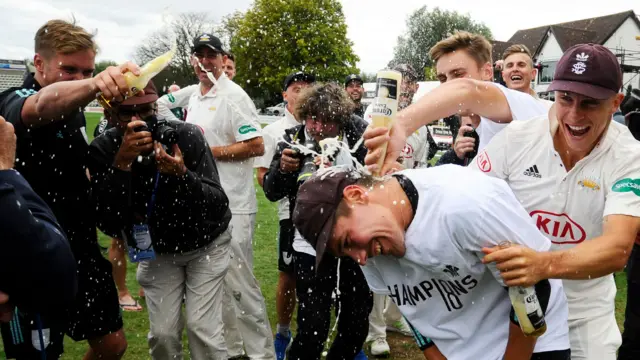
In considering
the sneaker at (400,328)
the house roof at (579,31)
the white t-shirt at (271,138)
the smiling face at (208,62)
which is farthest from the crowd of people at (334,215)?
the house roof at (579,31)

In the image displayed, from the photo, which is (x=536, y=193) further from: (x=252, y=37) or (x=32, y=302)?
(x=252, y=37)

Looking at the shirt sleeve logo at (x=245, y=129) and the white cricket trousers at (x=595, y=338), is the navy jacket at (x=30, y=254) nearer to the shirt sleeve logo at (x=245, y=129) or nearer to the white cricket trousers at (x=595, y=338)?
the white cricket trousers at (x=595, y=338)

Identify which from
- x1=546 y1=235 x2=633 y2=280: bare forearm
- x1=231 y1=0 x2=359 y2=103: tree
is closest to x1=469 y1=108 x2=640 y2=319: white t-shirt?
x1=546 y1=235 x2=633 y2=280: bare forearm

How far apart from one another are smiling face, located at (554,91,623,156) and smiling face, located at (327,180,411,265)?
1179mm

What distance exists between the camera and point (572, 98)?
9.14 feet

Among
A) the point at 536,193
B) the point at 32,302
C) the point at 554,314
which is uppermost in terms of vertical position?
the point at 536,193

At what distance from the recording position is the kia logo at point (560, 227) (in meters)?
2.84

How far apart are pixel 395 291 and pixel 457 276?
14.5 inches

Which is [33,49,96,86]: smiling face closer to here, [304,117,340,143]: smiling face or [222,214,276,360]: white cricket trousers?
[304,117,340,143]: smiling face

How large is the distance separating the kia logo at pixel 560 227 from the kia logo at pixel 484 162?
14.1 inches

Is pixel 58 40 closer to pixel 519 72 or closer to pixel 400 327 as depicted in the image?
pixel 400 327

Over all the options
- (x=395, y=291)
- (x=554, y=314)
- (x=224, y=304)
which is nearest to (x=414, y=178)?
(x=395, y=291)

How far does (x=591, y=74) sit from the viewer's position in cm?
270

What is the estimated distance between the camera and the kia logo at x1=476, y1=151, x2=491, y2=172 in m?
3.04
